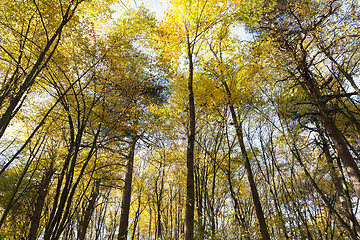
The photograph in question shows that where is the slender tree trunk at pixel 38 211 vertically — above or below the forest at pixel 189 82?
below

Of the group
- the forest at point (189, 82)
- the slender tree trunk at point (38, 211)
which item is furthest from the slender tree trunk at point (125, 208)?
the slender tree trunk at point (38, 211)

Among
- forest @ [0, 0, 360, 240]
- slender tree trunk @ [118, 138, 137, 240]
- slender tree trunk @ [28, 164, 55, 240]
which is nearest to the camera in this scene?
forest @ [0, 0, 360, 240]

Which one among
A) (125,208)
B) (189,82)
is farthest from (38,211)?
(189,82)

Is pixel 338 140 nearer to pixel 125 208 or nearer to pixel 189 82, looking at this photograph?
pixel 189 82

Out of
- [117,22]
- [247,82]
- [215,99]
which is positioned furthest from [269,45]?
[117,22]

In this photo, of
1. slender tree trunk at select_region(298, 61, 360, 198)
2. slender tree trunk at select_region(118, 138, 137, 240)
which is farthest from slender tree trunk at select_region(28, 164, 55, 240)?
slender tree trunk at select_region(298, 61, 360, 198)

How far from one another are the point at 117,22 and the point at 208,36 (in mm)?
2746

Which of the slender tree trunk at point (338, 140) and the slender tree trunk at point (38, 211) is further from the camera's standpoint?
the slender tree trunk at point (38, 211)

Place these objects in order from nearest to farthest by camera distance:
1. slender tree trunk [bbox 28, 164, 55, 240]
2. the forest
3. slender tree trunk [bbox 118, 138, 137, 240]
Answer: the forest < slender tree trunk [bbox 28, 164, 55, 240] < slender tree trunk [bbox 118, 138, 137, 240]

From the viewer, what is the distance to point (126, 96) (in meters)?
4.71

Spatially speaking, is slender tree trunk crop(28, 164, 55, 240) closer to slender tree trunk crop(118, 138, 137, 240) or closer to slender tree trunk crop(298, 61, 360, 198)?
slender tree trunk crop(118, 138, 137, 240)

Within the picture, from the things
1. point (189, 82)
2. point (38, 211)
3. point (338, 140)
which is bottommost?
point (38, 211)

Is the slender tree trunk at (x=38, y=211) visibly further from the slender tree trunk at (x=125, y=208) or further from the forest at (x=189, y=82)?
the slender tree trunk at (x=125, y=208)

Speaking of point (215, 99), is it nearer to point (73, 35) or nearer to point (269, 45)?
point (269, 45)
